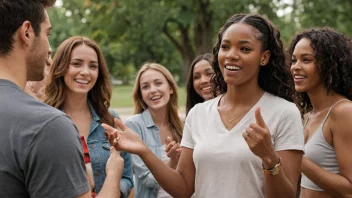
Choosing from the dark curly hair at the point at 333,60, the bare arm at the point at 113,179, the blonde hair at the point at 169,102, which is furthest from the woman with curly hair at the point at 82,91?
the dark curly hair at the point at 333,60

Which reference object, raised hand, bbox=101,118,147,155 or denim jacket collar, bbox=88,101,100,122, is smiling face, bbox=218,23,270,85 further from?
denim jacket collar, bbox=88,101,100,122

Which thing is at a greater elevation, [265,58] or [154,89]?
[265,58]

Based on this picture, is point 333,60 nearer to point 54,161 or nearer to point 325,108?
point 325,108

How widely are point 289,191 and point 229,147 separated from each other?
0.41 m

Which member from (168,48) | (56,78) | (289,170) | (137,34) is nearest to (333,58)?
(289,170)

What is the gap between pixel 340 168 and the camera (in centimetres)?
303

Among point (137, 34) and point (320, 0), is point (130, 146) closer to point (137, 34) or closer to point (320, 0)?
point (320, 0)

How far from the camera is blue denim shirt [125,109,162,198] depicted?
425cm

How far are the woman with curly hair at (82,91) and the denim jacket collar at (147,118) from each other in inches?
31.2

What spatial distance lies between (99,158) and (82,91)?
562 mm

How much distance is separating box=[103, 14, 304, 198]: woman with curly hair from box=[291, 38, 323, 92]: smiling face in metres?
0.47

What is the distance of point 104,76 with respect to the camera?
153 inches

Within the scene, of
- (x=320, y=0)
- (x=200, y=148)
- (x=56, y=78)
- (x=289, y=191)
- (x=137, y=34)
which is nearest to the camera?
(x=289, y=191)

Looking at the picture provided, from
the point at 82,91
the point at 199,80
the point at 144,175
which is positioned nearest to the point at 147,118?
the point at 144,175
